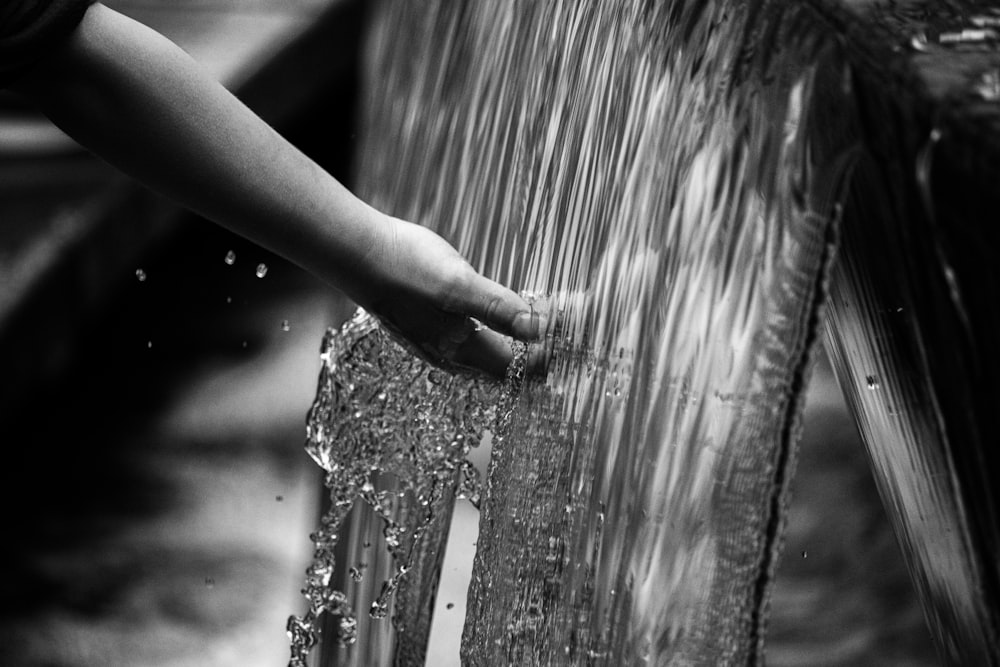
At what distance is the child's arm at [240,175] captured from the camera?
1071 millimetres

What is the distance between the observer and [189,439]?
338 cm

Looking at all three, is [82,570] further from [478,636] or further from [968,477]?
[968,477]

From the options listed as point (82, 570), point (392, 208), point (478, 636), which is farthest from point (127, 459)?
point (478, 636)

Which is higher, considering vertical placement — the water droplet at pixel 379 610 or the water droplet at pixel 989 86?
the water droplet at pixel 379 610

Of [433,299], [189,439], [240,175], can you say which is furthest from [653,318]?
[189,439]

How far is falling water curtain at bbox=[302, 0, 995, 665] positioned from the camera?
813mm

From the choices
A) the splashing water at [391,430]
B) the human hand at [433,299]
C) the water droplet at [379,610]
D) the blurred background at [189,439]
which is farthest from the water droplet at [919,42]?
the blurred background at [189,439]

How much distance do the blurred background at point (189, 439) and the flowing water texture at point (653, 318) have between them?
3.23ft

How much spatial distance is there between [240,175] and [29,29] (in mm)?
210

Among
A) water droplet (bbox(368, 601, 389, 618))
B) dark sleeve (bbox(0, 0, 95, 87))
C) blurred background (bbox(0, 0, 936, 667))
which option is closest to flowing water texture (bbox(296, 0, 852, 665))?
water droplet (bbox(368, 601, 389, 618))

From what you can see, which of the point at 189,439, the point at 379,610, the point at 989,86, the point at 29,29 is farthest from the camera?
the point at 189,439

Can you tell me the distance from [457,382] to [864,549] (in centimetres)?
116

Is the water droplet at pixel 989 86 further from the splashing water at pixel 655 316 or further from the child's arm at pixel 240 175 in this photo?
the child's arm at pixel 240 175

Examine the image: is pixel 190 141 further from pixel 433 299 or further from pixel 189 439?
pixel 189 439
